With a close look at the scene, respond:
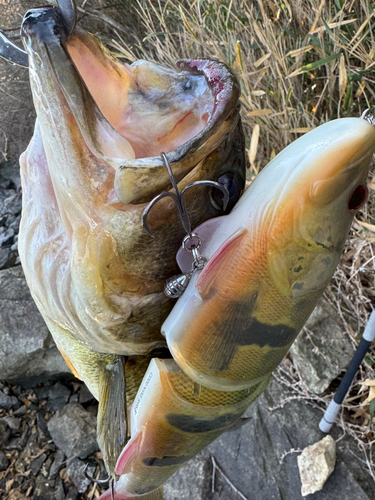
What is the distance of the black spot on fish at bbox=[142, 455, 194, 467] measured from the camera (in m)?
0.86

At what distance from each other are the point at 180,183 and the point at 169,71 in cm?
22

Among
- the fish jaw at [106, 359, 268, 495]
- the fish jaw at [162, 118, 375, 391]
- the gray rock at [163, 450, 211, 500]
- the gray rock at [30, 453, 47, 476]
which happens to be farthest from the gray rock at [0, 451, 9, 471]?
the fish jaw at [162, 118, 375, 391]

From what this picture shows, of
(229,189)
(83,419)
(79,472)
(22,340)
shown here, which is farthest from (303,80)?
(79,472)

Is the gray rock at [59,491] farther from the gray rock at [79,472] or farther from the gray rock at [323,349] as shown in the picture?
the gray rock at [323,349]

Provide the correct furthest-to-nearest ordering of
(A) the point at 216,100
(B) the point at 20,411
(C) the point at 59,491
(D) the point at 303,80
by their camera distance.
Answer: (B) the point at 20,411, (C) the point at 59,491, (D) the point at 303,80, (A) the point at 216,100

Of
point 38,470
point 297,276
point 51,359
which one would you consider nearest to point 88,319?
point 297,276

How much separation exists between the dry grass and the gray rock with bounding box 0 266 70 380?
148cm

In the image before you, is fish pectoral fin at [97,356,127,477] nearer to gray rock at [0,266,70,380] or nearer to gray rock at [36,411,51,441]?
gray rock at [0,266,70,380]

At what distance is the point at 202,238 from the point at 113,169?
0.54ft

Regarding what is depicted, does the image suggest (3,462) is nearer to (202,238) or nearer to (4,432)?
(4,432)

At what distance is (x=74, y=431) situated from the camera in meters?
2.79

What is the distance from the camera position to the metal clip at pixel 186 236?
590 millimetres

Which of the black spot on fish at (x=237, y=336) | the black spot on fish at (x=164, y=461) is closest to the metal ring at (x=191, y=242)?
the black spot on fish at (x=237, y=336)

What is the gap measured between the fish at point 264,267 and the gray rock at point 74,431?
2.27 metres
